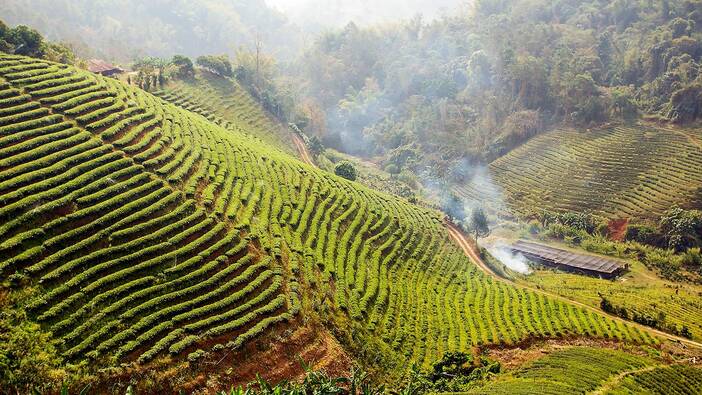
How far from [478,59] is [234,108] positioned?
46.9 m

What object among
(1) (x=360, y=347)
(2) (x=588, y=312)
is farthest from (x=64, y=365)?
(2) (x=588, y=312)

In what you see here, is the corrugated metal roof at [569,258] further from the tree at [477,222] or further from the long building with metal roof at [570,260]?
the tree at [477,222]

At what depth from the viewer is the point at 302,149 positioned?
72.9m

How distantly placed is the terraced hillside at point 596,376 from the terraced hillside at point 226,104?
147ft

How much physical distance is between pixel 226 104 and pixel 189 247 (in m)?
44.5

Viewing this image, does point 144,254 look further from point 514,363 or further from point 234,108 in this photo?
point 234,108

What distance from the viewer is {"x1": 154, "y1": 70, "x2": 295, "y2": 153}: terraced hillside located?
6219 cm

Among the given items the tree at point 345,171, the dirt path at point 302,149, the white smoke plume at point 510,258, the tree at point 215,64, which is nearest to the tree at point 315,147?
the dirt path at point 302,149

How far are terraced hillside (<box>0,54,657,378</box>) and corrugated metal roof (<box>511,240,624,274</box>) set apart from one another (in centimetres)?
1250

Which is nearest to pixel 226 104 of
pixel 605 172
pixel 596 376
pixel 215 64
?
pixel 215 64

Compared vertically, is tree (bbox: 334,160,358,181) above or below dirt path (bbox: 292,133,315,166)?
above

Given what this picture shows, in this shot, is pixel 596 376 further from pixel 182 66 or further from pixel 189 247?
pixel 182 66

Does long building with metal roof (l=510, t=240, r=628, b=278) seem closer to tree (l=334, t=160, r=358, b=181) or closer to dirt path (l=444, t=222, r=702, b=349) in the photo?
dirt path (l=444, t=222, r=702, b=349)

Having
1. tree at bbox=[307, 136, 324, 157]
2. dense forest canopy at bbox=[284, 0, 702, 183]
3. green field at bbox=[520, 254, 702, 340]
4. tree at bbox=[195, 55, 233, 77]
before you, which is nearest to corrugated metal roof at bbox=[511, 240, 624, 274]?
green field at bbox=[520, 254, 702, 340]
